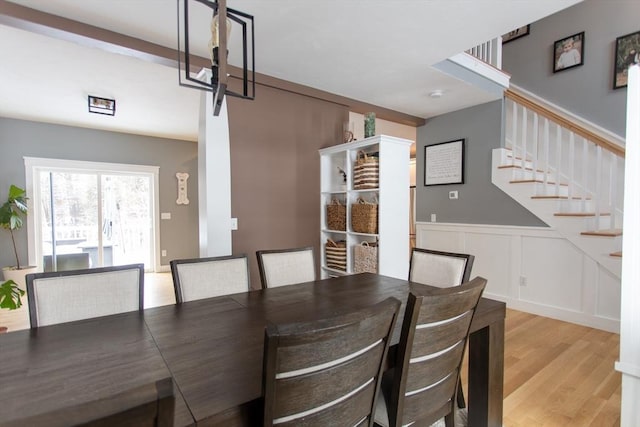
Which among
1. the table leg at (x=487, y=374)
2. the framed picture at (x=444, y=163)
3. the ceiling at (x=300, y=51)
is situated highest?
the ceiling at (x=300, y=51)

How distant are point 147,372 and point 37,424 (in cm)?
58

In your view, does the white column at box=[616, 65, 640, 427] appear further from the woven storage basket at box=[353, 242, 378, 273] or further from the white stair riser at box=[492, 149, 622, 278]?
the white stair riser at box=[492, 149, 622, 278]

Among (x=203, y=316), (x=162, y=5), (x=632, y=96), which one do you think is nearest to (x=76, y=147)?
(x=162, y=5)

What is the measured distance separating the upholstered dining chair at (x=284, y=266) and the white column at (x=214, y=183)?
83cm

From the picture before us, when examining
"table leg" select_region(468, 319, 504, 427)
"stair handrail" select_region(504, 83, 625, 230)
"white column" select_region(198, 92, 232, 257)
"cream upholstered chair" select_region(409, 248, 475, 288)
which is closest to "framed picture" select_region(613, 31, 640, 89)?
"stair handrail" select_region(504, 83, 625, 230)


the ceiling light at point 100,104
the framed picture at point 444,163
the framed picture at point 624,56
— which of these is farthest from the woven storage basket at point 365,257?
the ceiling light at point 100,104

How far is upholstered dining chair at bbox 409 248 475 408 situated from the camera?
6.26 feet

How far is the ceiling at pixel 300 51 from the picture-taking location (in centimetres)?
202

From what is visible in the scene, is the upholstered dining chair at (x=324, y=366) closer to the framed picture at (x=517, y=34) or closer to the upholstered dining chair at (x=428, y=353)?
the upholstered dining chair at (x=428, y=353)

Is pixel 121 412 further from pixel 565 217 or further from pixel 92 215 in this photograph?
pixel 92 215

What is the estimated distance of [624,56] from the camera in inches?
131

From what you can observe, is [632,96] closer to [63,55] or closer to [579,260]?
[579,260]

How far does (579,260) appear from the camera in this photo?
126 inches

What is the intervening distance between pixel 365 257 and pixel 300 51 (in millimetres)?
1830
